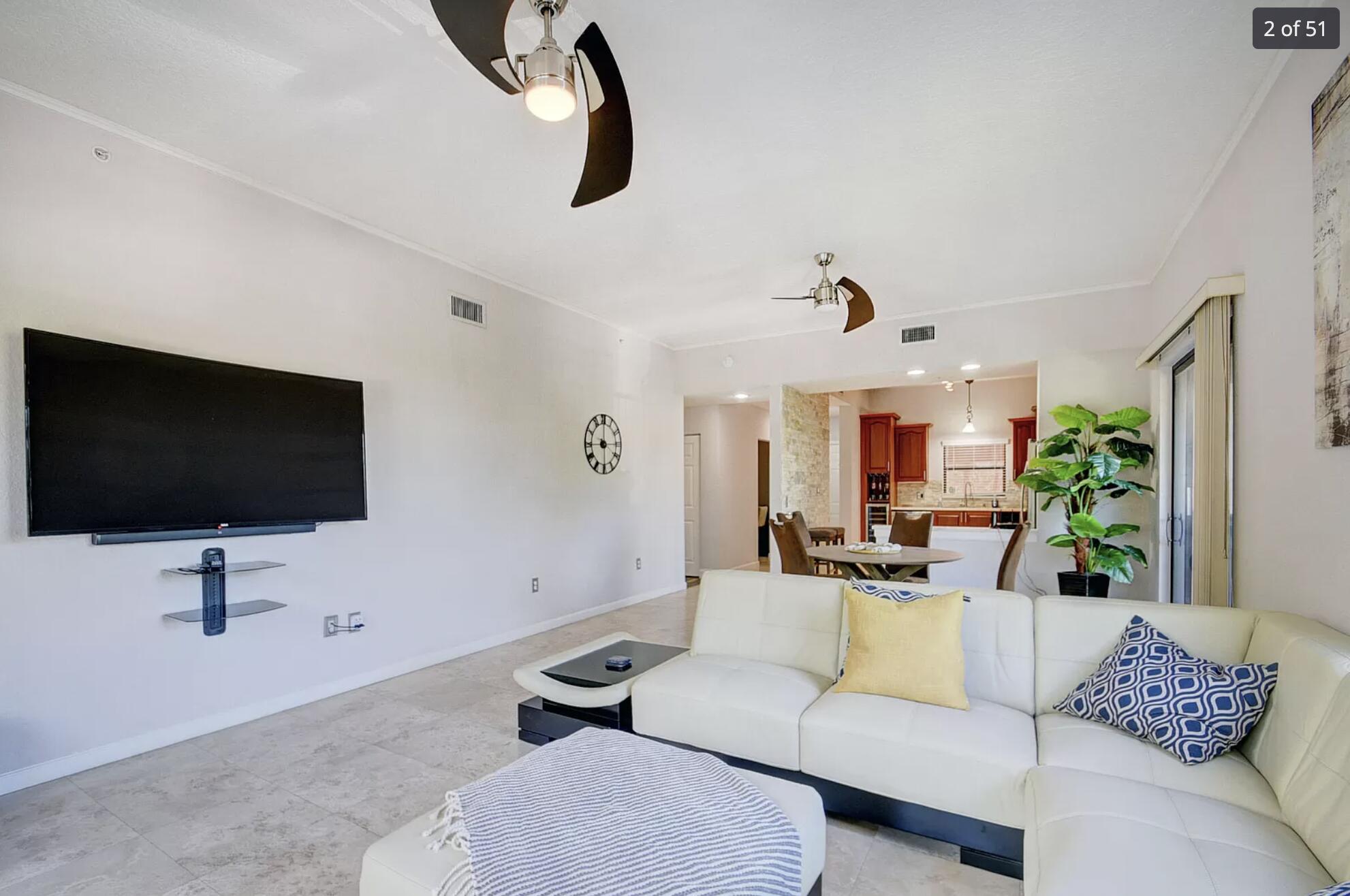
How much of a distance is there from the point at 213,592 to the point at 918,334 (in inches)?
230

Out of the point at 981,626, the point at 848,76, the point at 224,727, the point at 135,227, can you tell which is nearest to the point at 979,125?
the point at 848,76

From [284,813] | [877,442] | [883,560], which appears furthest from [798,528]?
[877,442]

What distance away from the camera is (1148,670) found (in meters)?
2.01

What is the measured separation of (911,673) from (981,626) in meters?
0.39

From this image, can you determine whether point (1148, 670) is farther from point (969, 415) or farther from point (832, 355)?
point (969, 415)

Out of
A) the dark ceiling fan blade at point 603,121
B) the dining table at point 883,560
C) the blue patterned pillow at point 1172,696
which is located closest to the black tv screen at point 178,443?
the dark ceiling fan blade at point 603,121

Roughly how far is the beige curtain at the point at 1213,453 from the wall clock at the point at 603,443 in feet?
14.9

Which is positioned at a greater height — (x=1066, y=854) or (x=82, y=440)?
(x=82, y=440)

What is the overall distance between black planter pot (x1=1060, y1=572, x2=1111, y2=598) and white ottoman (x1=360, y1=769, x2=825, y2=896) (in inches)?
156

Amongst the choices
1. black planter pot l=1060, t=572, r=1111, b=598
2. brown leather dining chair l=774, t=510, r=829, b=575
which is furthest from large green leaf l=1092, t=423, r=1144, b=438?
brown leather dining chair l=774, t=510, r=829, b=575

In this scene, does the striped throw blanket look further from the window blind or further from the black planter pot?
the window blind

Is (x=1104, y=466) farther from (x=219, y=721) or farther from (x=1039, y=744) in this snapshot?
(x=219, y=721)

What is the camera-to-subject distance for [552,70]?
177 centimetres

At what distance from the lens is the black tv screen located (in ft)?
8.56
